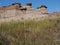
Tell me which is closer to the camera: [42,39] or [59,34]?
[42,39]

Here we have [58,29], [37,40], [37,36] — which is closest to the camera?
[37,40]

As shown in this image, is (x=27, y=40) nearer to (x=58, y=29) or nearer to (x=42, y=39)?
(x=42, y=39)

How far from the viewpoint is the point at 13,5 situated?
40594 mm

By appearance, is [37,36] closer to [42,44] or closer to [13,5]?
[42,44]

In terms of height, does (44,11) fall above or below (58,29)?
above

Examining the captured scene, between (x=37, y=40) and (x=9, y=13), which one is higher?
(x=9, y=13)

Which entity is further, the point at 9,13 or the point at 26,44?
the point at 9,13

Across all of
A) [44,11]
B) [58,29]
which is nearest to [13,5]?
[44,11]

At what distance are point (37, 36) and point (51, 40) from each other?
0.77 m

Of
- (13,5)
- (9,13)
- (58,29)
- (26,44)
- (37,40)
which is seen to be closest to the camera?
(26,44)

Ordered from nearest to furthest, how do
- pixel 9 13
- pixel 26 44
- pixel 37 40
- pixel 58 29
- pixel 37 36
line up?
pixel 26 44
pixel 37 40
pixel 37 36
pixel 58 29
pixel 9 13

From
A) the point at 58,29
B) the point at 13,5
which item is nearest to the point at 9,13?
the point at 13,5

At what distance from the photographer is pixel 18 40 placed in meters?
7.13

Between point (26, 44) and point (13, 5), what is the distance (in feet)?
112
